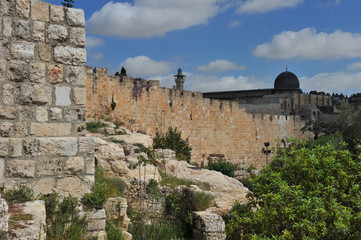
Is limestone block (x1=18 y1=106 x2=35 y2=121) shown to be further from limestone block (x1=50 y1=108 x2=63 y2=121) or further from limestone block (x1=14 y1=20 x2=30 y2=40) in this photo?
limestone block (x1=14 y1=20 x2=30 y2=40)

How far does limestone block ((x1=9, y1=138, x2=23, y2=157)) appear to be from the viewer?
3.80 m

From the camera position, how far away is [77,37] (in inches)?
165

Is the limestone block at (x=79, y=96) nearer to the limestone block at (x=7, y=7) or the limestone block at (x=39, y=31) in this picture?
the limestone block at (x=39, y=31)

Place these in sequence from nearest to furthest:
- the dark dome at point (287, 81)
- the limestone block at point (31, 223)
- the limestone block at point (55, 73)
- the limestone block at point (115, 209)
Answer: the limestone block at point (31, 223), the limestone block at point (55, 73), the limestone block at point (115, 209), the dark dome at point (287, 81)

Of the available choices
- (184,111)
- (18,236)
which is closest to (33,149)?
(18,236)

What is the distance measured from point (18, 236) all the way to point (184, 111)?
52.4 feet

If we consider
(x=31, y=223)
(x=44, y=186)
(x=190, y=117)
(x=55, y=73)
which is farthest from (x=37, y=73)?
(x=190, y=117)

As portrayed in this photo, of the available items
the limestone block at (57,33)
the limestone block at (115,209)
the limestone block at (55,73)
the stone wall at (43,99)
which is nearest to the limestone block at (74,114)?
the stone wall at (43,99)

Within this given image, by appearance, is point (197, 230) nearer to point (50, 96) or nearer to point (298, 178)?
point (298, 178)

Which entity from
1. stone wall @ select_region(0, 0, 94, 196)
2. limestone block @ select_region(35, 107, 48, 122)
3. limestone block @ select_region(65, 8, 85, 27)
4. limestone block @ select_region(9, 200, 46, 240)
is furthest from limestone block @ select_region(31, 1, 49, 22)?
limestone block @ select_region(9, 200, 46, 240)

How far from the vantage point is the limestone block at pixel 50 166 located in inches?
154

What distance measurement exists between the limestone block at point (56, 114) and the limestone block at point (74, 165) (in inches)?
17.8

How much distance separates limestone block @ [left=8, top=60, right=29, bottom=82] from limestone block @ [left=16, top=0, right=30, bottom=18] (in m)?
0.49

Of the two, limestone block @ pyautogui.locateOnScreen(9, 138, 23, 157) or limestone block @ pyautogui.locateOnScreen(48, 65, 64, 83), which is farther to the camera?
limestone block @ pyautogui.locateOnScreen(48, 65, 64, 83)
